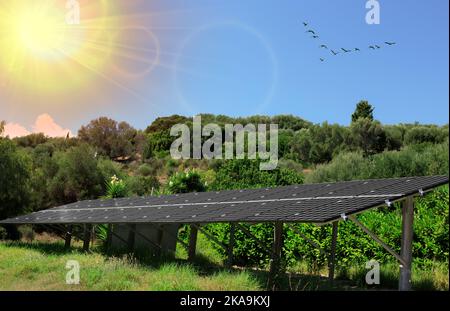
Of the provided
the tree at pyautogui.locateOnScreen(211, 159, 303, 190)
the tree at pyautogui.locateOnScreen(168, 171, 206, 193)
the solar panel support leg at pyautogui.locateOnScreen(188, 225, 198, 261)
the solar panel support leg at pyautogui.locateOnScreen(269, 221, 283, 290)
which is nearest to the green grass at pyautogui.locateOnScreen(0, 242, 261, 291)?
the solar panel support leg at pyautogui.locateOnScreen(269, 221, 283, 290)

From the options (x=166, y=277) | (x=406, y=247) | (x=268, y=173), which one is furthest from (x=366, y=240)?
(x=268, y=173)

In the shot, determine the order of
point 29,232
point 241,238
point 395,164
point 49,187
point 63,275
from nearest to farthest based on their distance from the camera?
point 63,275 → point 241,238 → point 395,164 → point 29,232 → point 49,187

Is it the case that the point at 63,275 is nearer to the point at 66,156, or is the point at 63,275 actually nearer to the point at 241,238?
the point at 241,238

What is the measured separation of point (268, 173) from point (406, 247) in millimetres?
23265

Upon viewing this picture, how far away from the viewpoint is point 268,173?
34656mm

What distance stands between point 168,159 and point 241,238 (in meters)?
38.9

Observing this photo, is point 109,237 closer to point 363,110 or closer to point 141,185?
point 141,185

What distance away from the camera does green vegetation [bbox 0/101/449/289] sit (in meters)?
16.2

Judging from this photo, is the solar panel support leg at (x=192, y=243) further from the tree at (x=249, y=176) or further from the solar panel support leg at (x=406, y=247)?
the tree at (x=249, y=176)

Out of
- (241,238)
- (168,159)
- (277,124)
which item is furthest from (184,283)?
(277,124)

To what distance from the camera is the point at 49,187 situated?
131ft

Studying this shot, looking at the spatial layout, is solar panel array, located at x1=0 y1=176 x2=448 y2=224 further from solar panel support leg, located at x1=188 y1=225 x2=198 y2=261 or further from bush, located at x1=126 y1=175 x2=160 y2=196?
bush, located at x1=126 y1=175 x2=160 y2=196

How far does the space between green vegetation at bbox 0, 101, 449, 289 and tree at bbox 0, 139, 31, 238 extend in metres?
0.06

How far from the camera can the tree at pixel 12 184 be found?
3288cm
